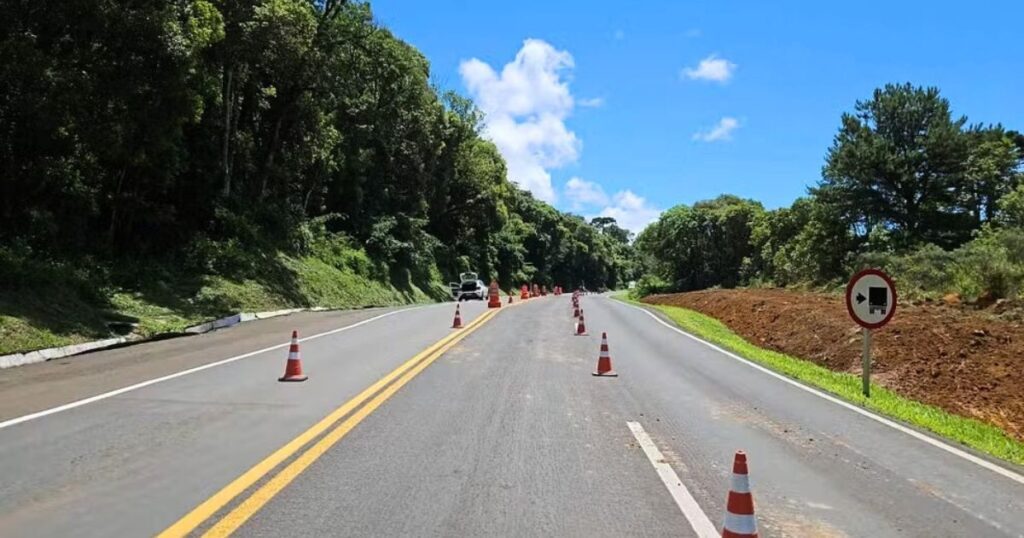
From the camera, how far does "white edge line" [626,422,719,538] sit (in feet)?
17.3

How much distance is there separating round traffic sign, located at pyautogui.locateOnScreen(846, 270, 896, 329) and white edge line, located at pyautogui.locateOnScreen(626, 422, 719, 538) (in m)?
5.88

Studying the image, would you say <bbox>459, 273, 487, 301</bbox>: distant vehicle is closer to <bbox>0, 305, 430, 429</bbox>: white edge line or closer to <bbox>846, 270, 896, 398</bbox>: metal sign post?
<bbox>0, 305, 430, 429</bbox>: white edge line

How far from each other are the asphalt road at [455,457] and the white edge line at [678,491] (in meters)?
0.04

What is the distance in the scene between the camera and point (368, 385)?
432 inches

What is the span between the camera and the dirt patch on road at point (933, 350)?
1422cm

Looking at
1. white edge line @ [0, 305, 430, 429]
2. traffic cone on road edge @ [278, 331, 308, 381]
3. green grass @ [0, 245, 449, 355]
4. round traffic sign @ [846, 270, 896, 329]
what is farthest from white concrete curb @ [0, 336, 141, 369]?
round traffic sign @ [846, 270, 896, 329]

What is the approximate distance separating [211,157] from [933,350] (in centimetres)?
2771

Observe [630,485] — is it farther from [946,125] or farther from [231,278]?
[946,125]

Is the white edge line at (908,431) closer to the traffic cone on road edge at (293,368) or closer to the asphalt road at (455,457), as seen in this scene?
the asphalt road at (455,457)

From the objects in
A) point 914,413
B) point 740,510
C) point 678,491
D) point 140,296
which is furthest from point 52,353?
point 914,413

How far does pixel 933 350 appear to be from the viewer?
17.3 meters

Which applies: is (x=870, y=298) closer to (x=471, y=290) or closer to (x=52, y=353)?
(x=52, y=353)

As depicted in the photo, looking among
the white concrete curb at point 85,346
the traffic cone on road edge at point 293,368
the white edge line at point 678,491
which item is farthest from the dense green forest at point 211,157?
the white edge line at point 678,491

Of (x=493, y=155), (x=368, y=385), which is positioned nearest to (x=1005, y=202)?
(x=368, y=385)
